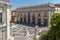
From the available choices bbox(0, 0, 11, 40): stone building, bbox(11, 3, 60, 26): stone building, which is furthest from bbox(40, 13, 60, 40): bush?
bbox(11, 3, 60, 26): stone building

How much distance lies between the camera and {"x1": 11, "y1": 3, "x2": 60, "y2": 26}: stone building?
40375 mm

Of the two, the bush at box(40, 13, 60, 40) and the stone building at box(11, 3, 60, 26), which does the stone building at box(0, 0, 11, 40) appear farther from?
the stone building at box(11, 3, 60, 26)

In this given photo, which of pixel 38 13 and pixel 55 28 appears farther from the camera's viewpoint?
pixel 38 13

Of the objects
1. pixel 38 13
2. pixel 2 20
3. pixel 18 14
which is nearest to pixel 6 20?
pixel 2 20

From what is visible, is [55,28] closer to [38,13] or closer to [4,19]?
[4,19]

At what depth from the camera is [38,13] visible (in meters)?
44.2

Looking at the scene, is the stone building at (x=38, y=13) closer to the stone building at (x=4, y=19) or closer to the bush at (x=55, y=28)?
the stone building at (x=4, y=19)

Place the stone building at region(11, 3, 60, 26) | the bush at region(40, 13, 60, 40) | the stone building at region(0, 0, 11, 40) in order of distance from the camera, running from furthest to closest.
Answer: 1. the stone building at region(11, 3, 60, 26)
2. the stone building at region(0, 0, 11, 40)
3. the bush at region(40, 13, 60, 40)

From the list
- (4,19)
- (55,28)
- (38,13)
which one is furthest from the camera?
(38,13)

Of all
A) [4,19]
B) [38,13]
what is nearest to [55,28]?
[4,19]

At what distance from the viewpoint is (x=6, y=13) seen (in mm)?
11836

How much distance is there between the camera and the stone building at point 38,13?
4038cm

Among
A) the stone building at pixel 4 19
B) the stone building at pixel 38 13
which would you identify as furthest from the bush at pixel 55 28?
the stone building at pixel 38 13

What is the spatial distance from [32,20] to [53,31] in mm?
40330
